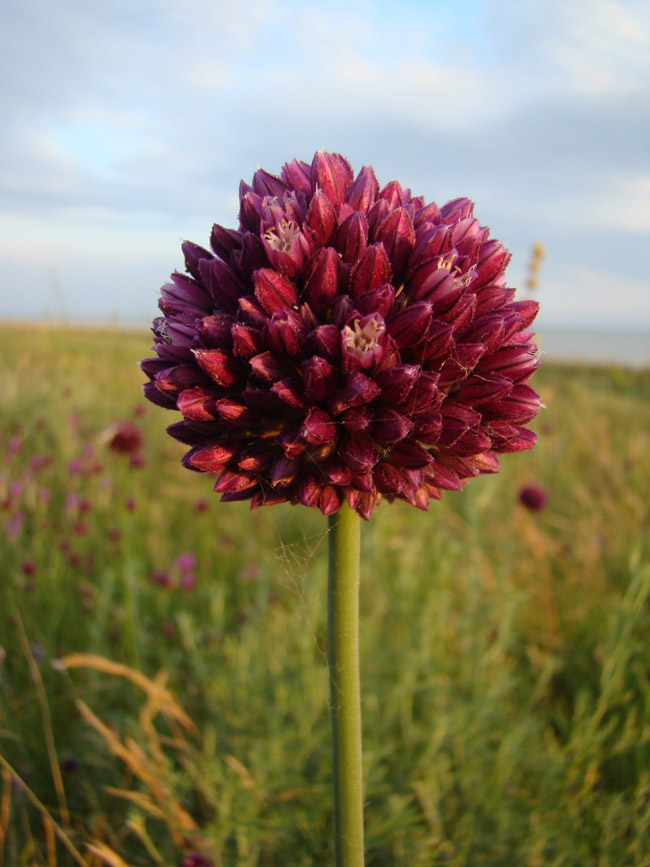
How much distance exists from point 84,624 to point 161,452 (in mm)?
2826

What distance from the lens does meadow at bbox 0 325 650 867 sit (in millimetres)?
1892

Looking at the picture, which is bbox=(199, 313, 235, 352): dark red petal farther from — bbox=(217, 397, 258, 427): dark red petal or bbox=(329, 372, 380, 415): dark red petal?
bbox=(329, 372, 380, 415): dark red petal

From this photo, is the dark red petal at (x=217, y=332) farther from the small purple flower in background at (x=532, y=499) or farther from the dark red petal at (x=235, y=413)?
the small purple flower in background at (x=532, y=499)

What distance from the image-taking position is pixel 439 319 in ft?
3.67

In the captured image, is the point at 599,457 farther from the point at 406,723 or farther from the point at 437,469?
the point at 437,469

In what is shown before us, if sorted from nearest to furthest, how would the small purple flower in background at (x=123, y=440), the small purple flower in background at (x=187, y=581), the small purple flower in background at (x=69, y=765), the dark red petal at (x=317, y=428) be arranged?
the dark red petal at (x=317, y=428), the small purple flower in background at (x=69, y=765), the small purple flower in background at (x=123, y=440), the small purple flower in background at (x=187, y=581)

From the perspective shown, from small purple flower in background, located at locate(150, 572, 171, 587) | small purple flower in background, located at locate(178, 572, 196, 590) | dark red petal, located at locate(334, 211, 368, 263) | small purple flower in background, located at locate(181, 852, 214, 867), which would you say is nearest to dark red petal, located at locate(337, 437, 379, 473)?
dark red petal, located at locate(334, 211, 368, 263)

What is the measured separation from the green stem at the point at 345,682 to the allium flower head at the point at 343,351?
0.08m

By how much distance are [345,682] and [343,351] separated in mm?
586

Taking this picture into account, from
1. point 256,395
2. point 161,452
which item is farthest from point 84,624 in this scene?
point 161,452

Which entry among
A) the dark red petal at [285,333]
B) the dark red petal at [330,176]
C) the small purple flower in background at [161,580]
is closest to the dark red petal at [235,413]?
the dark red petal at [285,333]

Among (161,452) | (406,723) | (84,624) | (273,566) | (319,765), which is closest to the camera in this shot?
(319,765)

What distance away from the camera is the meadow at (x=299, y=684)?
6.21 ft

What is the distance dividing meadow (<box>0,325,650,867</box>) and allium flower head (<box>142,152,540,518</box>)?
1.47 ft
